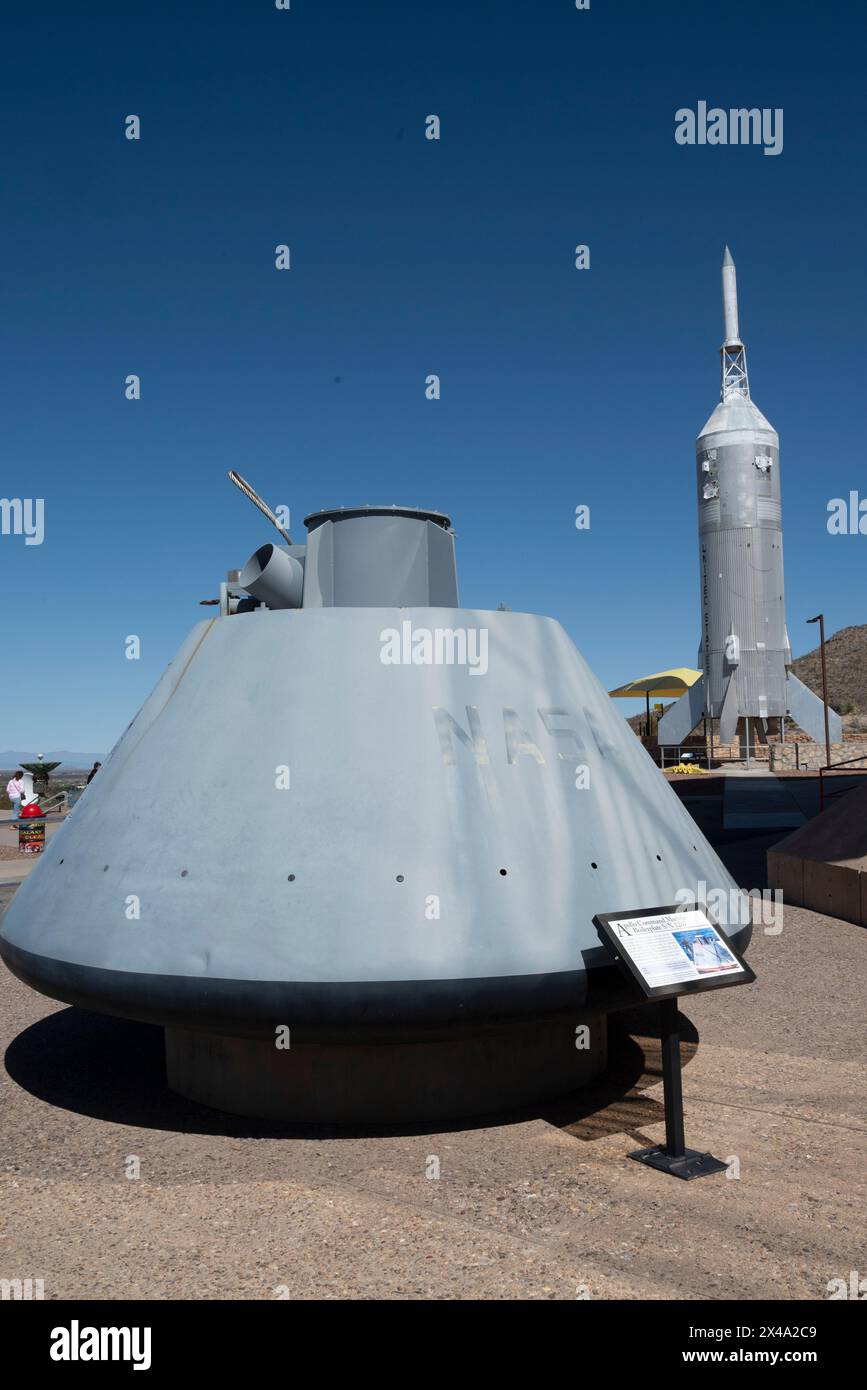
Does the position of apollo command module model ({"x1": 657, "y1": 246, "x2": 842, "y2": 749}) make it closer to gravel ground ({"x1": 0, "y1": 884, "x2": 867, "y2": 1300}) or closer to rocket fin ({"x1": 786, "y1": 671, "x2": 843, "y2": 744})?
rocket fin ({"x1": 786, "y1": 671, "x2": 843, "y2": 744})

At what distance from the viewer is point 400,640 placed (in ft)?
17.0

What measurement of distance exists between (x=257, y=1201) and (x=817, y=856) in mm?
8061

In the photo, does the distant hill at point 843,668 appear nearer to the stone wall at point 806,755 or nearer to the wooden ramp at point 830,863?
the stone wall at point 806,755

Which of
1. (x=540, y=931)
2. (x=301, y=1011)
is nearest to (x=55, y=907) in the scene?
(x=301, y=1011)

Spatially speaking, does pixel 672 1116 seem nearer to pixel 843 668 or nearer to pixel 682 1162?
pixel 682 1162

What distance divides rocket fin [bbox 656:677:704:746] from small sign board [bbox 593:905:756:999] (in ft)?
106

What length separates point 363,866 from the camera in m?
4.48

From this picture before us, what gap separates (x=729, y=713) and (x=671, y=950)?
31810mm

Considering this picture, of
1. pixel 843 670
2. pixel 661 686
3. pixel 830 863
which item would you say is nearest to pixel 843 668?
pixel 843 670

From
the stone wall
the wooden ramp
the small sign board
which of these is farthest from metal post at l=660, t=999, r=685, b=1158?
the stone wall

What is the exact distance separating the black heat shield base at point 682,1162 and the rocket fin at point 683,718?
32325 mm

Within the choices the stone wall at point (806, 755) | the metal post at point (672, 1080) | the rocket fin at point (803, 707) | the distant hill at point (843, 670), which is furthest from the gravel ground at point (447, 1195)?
the distant hill at point (843, 670)

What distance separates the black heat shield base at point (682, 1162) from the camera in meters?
4.34
